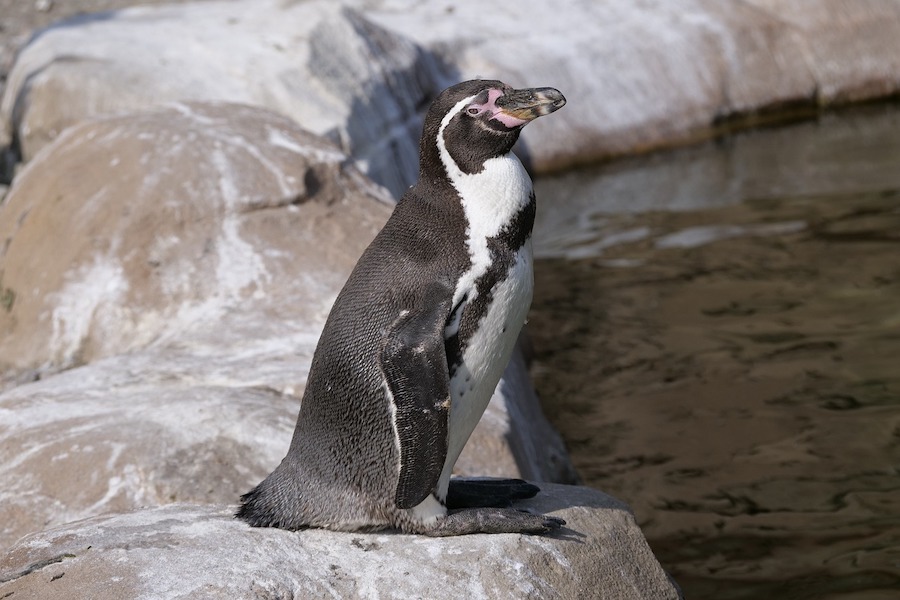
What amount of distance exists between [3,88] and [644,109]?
5699 millimetres

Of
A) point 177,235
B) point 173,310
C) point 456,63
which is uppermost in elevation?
point 177,235

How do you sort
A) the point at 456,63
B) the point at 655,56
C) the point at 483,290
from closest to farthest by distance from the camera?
the point at 483,290 → the point at 456,63 → the point at 655,56

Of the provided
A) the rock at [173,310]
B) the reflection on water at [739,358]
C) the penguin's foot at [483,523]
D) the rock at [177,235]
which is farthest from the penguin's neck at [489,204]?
the reflection on water at [739,358]

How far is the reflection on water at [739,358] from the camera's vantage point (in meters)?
5.21

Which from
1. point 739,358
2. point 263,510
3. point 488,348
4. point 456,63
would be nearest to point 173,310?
point 263,510

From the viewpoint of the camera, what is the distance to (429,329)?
10.5 feet

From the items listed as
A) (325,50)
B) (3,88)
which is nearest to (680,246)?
(325,50)

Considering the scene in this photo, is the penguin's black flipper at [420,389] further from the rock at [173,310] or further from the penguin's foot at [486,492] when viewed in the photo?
the rock at [173,310]

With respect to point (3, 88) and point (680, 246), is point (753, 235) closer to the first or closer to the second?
point (680, 246)

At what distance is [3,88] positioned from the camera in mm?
10680

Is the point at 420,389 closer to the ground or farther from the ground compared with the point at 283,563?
farther from the ground

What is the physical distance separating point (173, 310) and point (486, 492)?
2258 millimetres

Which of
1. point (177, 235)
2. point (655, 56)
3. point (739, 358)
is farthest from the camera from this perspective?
point (655, 56)

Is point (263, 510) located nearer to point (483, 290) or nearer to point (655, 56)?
point (483, 290)
